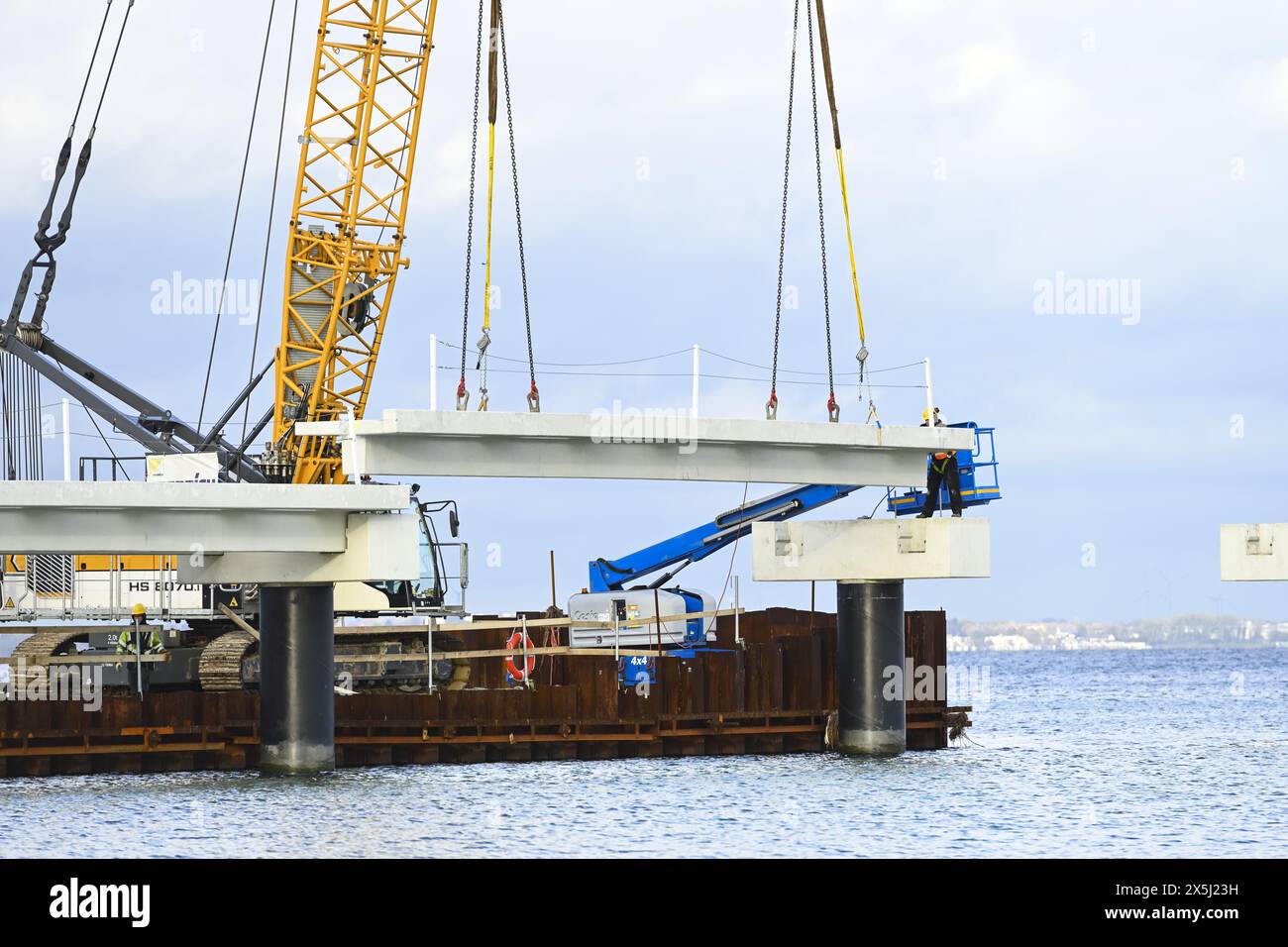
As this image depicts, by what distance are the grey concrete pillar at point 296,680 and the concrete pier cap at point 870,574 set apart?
9.83 metres

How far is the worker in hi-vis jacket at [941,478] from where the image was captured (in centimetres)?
3797

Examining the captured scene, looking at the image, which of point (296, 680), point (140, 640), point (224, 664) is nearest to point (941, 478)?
point (296, 680)

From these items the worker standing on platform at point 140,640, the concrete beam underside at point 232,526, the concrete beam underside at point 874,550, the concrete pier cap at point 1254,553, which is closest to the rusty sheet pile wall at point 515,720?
the worker standing on platform at point 140,640

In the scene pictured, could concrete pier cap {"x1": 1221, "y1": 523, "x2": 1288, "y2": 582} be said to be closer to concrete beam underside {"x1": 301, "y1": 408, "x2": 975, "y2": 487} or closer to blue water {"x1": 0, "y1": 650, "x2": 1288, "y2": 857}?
blue water {"x1": 0, "y1": 650, "x2": 1288, "y2": 857}

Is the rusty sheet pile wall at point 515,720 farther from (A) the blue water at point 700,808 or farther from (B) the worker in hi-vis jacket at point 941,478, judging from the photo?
(B) the worker in hi-vis jacket at point 941,478

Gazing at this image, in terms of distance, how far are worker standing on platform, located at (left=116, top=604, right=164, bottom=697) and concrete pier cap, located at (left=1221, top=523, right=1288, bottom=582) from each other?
2258cm

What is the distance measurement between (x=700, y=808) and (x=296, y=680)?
8189 mm

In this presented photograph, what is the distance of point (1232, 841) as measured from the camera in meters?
27.8

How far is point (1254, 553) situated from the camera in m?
37.2

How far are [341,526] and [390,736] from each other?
6.49m

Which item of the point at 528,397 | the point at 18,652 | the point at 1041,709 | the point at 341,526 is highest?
the point at 528,397
